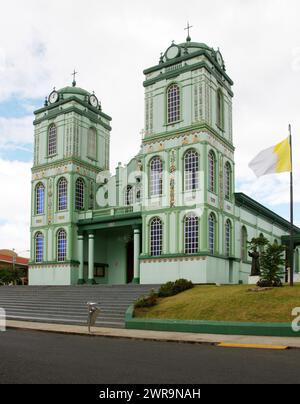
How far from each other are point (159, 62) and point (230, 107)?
6084mm

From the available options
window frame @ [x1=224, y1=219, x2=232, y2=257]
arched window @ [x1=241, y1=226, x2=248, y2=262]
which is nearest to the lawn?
window frame @ [x1=224, y1=219, x2=232, y2=257]

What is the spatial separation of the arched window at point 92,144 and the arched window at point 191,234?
13.4m

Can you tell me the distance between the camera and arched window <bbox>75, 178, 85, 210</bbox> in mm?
41625

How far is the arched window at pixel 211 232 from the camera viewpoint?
33.2 meters

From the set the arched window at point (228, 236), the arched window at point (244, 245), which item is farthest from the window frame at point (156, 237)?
the arched window at point (244, 245)

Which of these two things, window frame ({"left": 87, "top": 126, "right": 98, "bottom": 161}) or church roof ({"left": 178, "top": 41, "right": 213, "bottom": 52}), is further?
window frame ({"left": 87, "top": 126, "right": 98, "bottom": 161})

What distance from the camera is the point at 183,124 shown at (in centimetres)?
3478

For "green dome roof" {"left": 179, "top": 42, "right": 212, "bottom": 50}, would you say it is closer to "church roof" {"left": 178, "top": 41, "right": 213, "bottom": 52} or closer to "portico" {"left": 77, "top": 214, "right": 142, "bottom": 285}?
"church roof" {"left": 178, "top": 41, "right": 213, "bottom": 52}

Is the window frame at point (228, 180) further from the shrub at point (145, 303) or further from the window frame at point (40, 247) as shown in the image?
the window frame at point (40, 247)

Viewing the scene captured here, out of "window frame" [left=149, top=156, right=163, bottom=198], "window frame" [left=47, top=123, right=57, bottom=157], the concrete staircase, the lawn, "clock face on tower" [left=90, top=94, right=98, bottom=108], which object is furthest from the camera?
"clock face on tower" [left=90, top=94, right=98, bottom=108]

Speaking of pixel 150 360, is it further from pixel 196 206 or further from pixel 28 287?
pixel 28 287

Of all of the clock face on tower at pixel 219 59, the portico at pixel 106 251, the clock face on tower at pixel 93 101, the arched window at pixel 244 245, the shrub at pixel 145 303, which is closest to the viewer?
the shrub at pixel 145 303

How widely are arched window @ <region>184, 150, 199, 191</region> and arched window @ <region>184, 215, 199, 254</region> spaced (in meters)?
2.00
